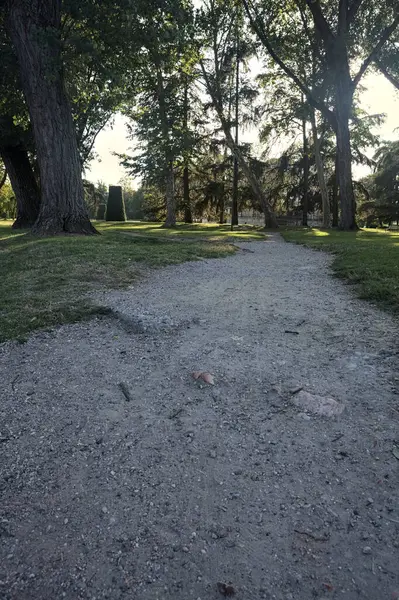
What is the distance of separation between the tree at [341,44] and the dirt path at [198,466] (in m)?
15.3

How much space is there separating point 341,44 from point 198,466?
59.7 feet

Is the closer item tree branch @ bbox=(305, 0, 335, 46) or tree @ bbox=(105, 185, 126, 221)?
tree branch @ bbox=(305, 0, 335, 46)

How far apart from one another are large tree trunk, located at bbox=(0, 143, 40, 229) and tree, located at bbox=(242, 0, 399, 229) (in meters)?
12.1

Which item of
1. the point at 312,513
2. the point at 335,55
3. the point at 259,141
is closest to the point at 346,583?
the point at 312,513

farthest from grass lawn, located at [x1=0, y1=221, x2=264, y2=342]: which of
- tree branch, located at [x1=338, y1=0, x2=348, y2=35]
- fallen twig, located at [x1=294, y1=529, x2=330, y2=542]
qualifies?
tree branch, located at [x1=338, y1=0, x2=348, y2=35]

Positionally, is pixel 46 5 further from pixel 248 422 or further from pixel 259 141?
pixel 259 141

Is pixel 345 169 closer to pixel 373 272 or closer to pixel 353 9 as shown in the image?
pixel 353 9

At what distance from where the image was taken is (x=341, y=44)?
1515 cm

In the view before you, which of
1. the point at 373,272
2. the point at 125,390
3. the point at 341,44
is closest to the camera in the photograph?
the point at 125,390

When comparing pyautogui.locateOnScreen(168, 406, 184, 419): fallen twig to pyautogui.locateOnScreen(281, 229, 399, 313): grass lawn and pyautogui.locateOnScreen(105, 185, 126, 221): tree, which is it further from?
pyautogui.locateOnScreen(105, 185, 126, 221): tree

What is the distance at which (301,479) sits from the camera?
1.98 metres

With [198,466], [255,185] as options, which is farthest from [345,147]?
[198,466]

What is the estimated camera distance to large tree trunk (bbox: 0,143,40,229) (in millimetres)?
16312

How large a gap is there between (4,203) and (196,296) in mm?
57136
